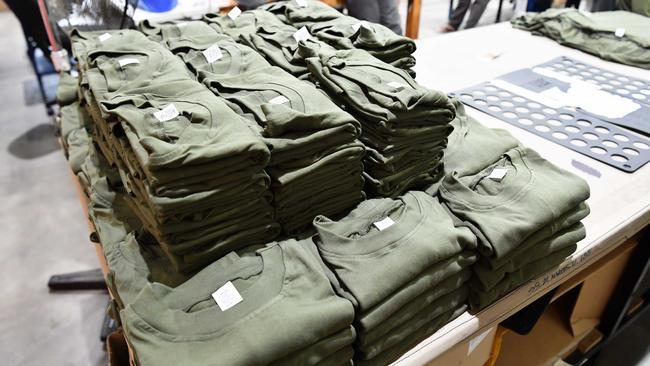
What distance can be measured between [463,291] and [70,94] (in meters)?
1.65

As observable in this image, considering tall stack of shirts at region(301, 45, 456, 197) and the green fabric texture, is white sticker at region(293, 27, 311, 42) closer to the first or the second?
tall stack of shirts at region(301, 45, 456, 197)

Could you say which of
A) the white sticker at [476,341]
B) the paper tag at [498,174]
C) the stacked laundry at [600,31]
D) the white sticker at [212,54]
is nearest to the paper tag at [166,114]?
the white sticker at [212,54]

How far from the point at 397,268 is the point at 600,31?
90.4 inches

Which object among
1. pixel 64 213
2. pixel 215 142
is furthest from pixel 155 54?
pixel 64 213

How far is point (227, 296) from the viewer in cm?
A: 87

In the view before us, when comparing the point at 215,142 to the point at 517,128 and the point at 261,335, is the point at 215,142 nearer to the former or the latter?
the point at 261,335

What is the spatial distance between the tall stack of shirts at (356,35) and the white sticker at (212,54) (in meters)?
0.34

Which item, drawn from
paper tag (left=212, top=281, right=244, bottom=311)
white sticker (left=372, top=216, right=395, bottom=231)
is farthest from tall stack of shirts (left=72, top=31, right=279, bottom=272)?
white sticker (left=372, top=216, right=395, bottom=231)

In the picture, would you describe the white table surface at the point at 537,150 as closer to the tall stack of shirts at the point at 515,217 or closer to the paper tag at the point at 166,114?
the tall stack of shirts at the point at 515,217

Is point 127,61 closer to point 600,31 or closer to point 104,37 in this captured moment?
point 104,37

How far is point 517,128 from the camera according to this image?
1754 mm

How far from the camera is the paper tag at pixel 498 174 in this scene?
3.73ft

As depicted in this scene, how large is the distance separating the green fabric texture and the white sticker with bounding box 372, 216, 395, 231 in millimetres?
167

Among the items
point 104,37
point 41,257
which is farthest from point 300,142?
point 41,257
